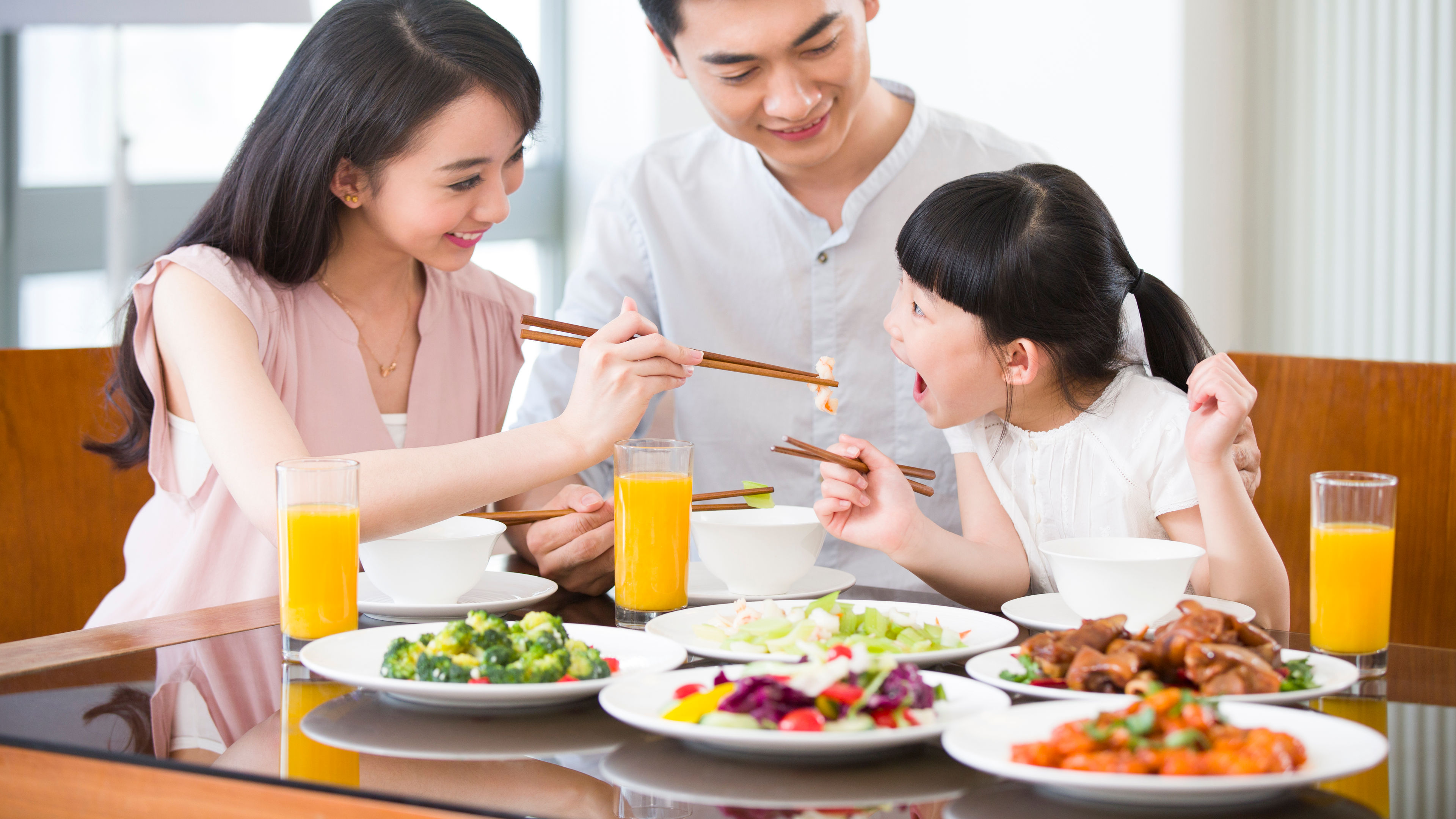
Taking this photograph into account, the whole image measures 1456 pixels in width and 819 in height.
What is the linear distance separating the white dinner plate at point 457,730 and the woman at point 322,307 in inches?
19.2

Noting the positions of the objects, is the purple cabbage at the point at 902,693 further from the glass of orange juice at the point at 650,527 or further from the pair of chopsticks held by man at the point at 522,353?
the pair of chopsticks held by man at the point at 522,353

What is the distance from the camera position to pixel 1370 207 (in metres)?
4.15

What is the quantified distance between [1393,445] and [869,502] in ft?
2.89

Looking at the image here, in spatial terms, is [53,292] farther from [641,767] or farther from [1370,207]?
[1370,207]

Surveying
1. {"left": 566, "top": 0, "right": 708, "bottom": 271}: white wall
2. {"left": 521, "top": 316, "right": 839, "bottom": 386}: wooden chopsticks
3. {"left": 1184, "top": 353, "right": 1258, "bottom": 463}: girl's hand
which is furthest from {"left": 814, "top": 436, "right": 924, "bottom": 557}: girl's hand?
{"left": 566, "top": 0, "right": 708, "bottom": 271}: white wall

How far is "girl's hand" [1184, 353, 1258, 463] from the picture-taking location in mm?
1373

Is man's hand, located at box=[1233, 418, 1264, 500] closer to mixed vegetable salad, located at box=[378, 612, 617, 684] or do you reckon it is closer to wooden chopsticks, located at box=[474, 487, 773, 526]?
wooden chopsticks, located at box=[474, 487, 773, 526]

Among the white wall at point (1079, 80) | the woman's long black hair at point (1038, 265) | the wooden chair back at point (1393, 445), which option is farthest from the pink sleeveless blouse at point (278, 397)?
the white wall at point (1079, 80)

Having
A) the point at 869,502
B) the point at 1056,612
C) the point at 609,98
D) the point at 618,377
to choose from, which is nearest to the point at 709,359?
the point at 618,377

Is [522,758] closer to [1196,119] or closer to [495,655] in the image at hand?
[495,655]

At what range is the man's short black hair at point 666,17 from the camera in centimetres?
192

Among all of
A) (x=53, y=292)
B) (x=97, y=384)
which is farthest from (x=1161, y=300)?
(x=53, y=292)

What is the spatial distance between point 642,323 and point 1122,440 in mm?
697

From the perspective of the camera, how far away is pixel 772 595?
1424mm
